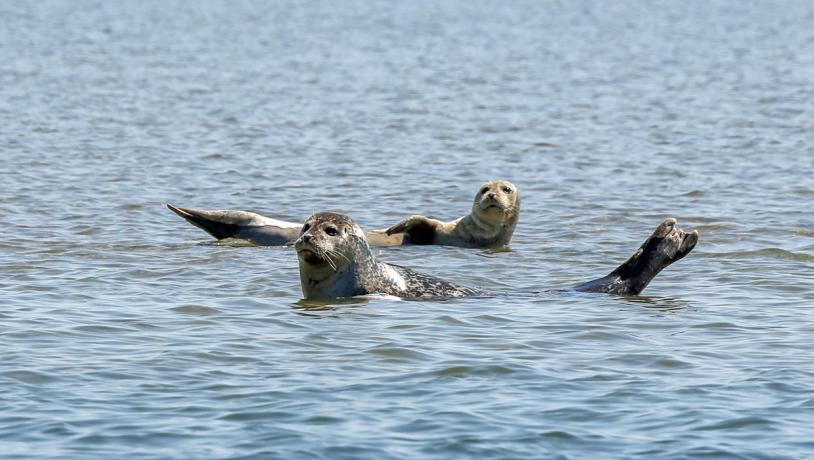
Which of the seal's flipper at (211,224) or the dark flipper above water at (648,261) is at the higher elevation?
the seal's flipper at (211,224)

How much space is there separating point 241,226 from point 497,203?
2.42 meters

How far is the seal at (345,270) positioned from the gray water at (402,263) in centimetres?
23

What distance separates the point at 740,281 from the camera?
39.2ft

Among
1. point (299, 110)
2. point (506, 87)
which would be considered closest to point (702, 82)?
point (506, 87)

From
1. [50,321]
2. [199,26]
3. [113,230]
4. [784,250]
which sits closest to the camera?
[50,321]

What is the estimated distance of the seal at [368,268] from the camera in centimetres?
1083

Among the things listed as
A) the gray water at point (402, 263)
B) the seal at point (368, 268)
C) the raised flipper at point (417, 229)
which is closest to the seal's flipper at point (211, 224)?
the gray water at point (402, 263)

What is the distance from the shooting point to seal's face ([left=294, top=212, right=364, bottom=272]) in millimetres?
10672

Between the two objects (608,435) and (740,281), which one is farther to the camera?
(740,281)

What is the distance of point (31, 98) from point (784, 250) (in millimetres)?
16519

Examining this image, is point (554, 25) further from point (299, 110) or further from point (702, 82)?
point (299, 110)

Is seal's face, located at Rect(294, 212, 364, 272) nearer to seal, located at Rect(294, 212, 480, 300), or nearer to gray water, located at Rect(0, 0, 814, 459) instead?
seal, located at Rect(294, 212, 480, 300)

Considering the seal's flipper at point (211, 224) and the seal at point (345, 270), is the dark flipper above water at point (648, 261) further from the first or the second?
the seal's flipper at point (211, 224)

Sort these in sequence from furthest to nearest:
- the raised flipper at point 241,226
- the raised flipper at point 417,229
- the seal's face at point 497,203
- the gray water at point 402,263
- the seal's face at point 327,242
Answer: the seal's face at point 497,203 < the raised flipper at point 417,229 < the raised flipper at point 241,226 < the seal's face at point 327,242 < the gray water at point 402,263
